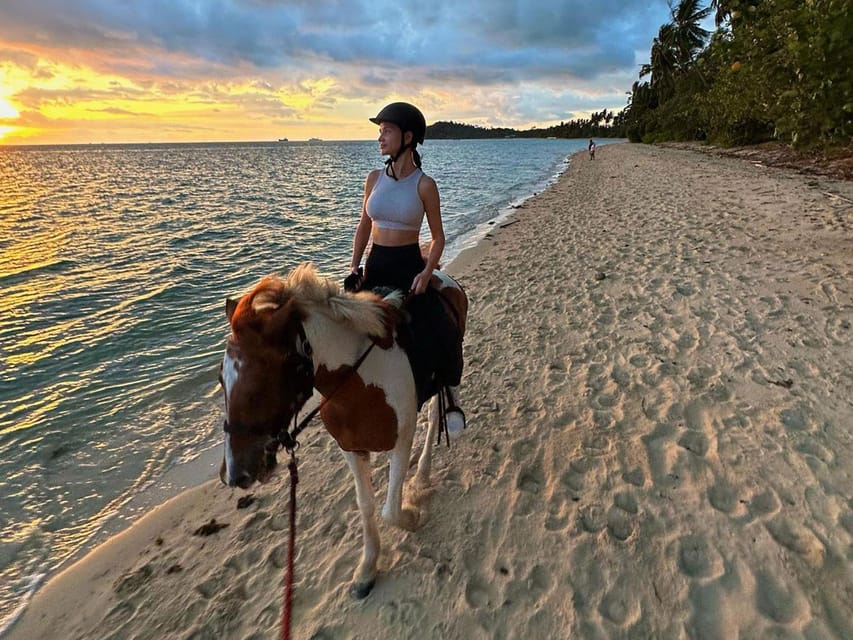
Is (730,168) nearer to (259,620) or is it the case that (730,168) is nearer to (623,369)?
(623,369)

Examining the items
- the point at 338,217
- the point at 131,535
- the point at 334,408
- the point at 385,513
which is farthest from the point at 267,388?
the point at 338,217

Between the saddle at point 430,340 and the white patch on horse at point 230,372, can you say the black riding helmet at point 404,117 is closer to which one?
the saddle at point 430,340

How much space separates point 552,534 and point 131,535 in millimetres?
3452

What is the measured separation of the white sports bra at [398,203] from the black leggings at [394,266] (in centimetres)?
14

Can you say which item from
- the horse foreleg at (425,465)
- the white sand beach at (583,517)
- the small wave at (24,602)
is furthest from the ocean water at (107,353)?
the horse foreleg at (425,465)

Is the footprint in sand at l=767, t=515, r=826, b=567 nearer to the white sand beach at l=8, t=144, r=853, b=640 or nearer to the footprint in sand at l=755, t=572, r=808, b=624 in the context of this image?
the white sand beach at l=8, t=144, r=853, b=640

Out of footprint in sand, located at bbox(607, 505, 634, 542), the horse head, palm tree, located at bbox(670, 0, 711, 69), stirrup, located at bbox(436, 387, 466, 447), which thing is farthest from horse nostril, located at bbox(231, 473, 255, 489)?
palm tree, located at bbox(670, 0, 711, 69)

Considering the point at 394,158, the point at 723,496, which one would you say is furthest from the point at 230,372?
the point at 723,496

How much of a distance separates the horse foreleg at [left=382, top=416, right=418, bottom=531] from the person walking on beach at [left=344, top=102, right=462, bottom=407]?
1.01ft

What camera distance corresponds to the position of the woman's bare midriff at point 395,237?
9.45 feet

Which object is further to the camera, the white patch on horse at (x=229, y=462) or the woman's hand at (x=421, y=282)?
the woman's hand at (x=421, y=282)

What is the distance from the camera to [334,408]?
7.93 ft

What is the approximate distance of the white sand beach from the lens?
255 centimetres

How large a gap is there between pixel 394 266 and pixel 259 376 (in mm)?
1275
